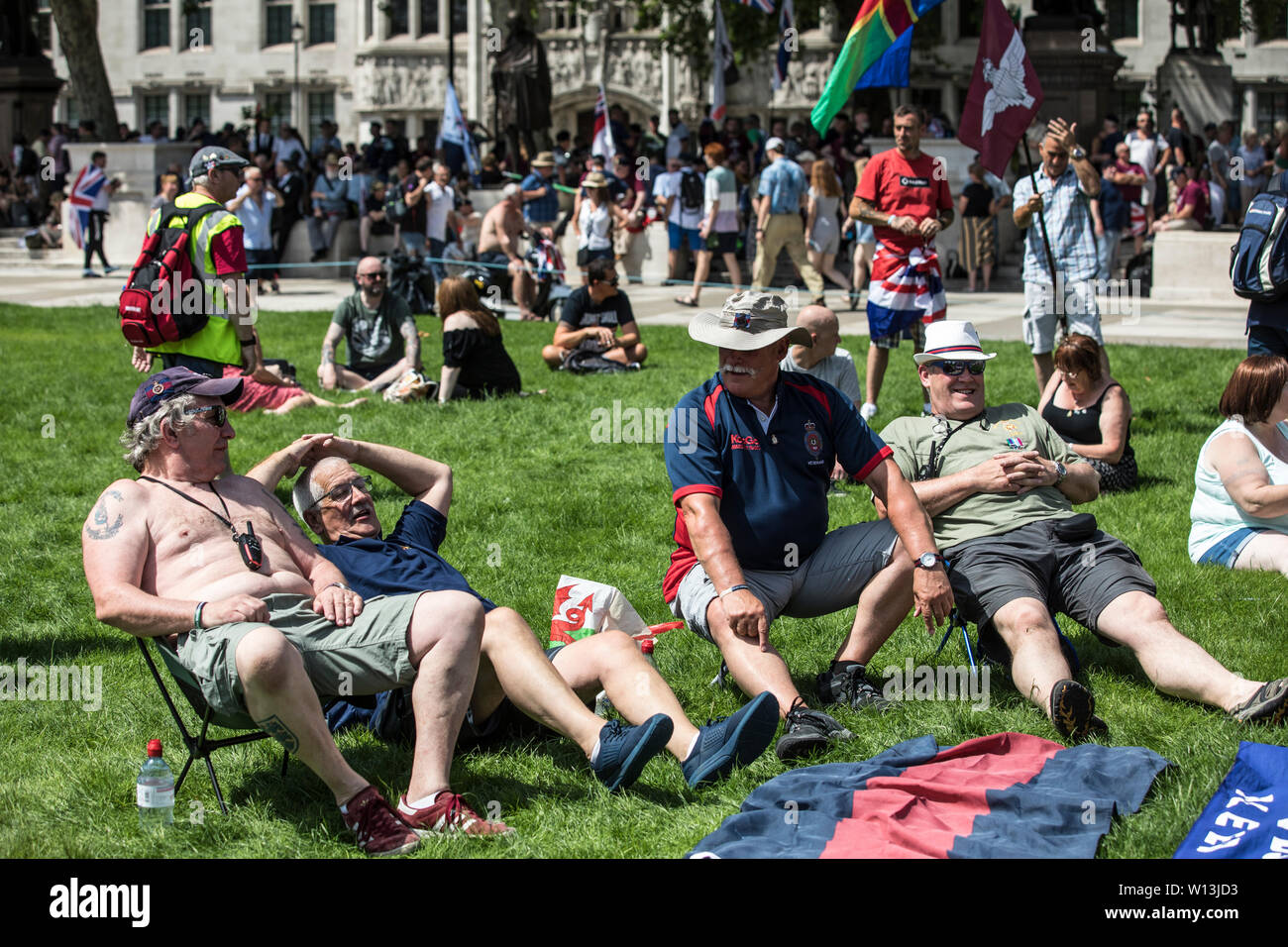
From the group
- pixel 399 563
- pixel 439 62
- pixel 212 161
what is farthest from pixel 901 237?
pixel 439 62

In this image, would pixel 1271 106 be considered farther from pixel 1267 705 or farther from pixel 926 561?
pixel 926 561

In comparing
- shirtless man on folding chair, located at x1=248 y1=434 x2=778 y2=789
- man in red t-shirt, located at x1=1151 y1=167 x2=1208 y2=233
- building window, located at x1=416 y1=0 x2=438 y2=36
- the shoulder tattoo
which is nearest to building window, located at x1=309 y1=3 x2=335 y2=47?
building window, located at x1=416 y1=0 x2=438 y2=36

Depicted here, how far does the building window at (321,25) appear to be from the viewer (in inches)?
2010

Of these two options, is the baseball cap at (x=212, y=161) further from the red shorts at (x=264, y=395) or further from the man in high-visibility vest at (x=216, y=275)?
the red shorts at (x=264, y=395)

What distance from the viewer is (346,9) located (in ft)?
165

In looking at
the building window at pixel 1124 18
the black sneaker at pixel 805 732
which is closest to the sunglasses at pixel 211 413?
the black sneaker at pixel 805 732

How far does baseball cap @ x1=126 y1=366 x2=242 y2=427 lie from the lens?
4750 mm

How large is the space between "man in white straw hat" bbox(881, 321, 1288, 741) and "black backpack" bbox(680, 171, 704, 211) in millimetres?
15012

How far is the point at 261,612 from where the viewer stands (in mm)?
4387

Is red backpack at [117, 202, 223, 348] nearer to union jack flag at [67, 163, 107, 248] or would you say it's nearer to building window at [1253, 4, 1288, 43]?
union jack flag at [67, 163, 107, 248]

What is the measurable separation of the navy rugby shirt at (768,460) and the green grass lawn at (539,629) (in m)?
0.66

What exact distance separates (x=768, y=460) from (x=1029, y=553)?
1089mm
